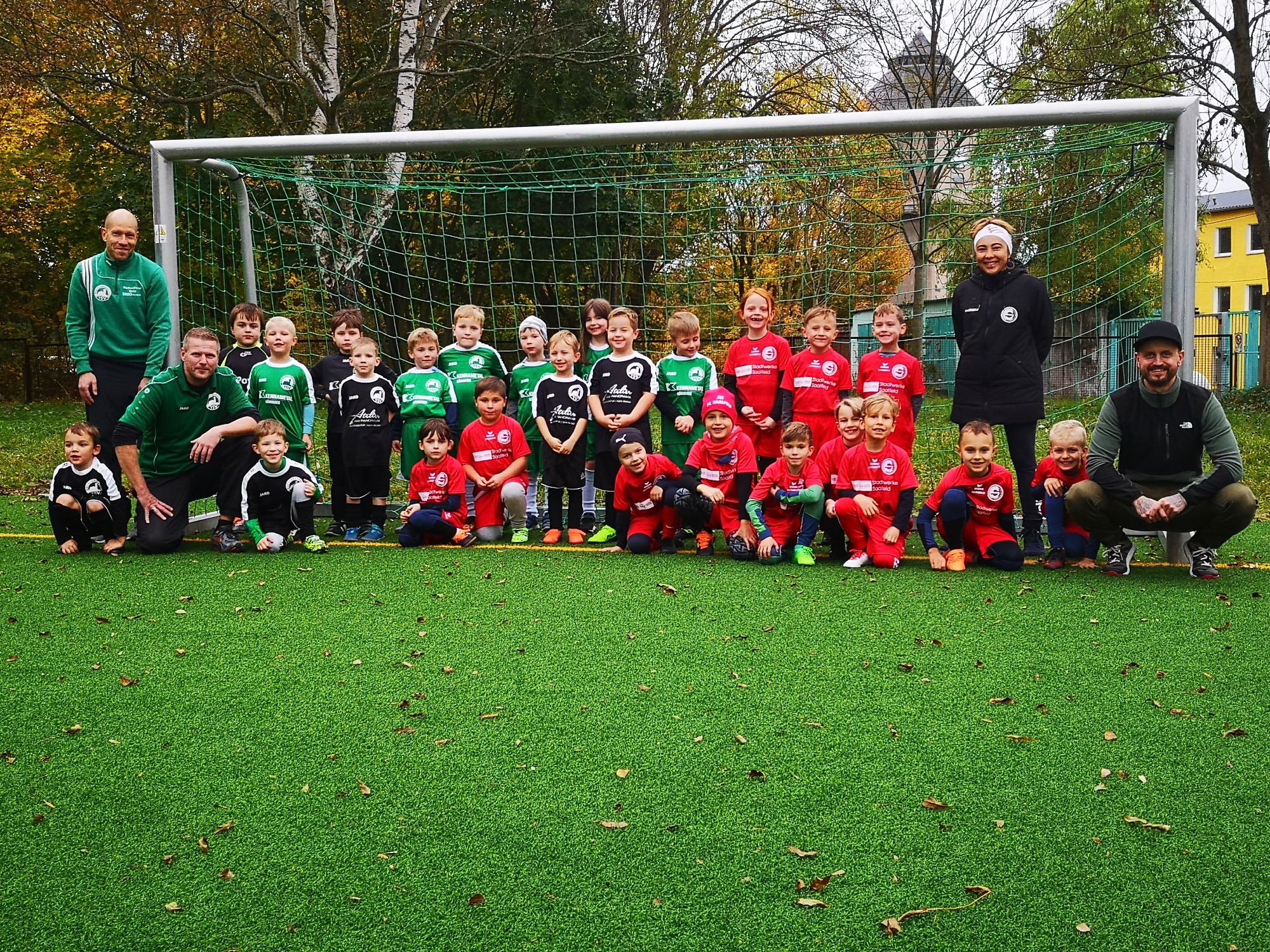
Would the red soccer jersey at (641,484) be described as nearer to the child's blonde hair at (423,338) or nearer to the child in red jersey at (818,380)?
the child in red jersey at (818,380)

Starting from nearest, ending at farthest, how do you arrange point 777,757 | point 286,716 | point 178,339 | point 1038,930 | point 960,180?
point 1038,930
point 777,757
point 286,716
point 178,339
point 960,180

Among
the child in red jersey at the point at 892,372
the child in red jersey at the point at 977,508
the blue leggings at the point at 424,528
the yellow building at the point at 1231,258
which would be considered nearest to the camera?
the child in red jersey at the point at 977,508

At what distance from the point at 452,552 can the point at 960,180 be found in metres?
5.09

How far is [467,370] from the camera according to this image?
7.00 m

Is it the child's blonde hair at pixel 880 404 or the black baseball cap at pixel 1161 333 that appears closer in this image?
the black baseball cap at pixel 1161 333

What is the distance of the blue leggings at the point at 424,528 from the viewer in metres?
6.46

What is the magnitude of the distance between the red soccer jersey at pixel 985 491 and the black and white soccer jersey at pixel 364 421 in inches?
139

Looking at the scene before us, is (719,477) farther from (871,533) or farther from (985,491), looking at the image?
(985,491)

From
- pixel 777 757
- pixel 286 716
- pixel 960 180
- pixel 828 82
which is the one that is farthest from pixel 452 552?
pixel 828 82

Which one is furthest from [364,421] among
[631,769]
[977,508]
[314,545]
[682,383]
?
[631,769]

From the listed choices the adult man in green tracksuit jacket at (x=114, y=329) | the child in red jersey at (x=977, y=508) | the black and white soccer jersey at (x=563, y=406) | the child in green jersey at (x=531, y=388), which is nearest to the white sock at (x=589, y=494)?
the child in green jersey at (x=531, y=388)

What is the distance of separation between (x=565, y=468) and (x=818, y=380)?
1.73 meters

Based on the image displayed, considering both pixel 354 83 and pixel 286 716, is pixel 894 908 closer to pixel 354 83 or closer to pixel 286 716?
pixel 286 716

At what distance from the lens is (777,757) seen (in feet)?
9.58
